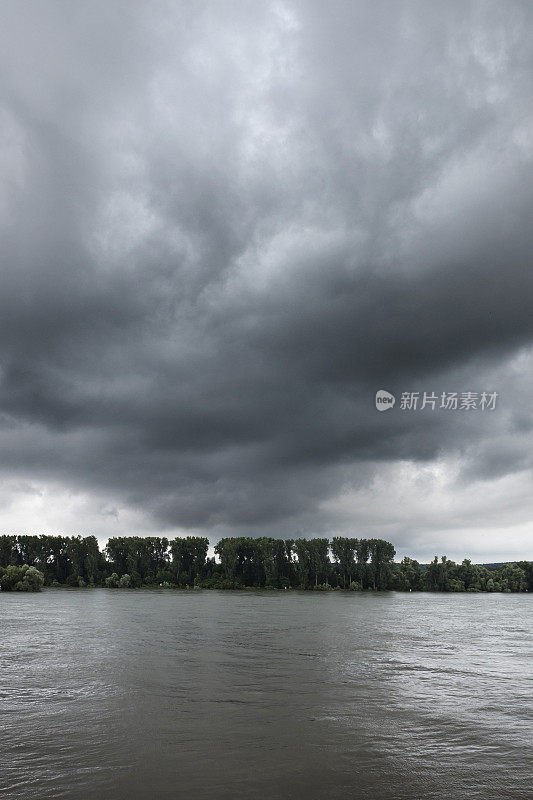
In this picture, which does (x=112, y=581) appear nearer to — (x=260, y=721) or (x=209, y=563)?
(x=209, y=563)

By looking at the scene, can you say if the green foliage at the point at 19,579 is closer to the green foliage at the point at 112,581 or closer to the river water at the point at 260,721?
the green foliage at the point at 112,581

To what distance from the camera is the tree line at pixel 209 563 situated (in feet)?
550

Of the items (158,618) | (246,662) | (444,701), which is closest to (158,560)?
(158,618)

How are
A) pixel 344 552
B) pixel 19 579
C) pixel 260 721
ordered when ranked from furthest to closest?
pixel 344 552, pixel 19 579, pixel 260 721

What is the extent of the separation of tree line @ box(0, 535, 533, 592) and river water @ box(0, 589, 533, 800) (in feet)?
437

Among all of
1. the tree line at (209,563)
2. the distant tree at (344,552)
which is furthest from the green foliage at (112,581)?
the distant tree at (344,552)

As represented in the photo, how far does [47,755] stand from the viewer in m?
14.2

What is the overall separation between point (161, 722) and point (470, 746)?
9.83m

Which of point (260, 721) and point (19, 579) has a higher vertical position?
point (260, 721)

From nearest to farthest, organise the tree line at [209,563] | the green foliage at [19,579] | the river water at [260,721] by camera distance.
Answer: the river water at [260,721]
the green foliage at [19,579]
the tree line at [209,563]

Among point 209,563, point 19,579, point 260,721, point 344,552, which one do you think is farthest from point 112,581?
point 260,721

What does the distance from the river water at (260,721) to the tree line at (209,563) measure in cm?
13318

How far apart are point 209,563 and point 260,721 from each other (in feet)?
536

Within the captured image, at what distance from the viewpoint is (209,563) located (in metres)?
175
